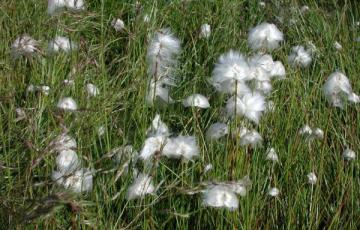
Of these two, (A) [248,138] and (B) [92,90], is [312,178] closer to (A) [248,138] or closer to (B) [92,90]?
(A) [248,138]

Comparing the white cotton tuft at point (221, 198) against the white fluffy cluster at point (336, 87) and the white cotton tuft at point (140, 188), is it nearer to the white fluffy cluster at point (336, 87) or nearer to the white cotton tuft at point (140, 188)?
the white cotton tuft at point (140, 188)

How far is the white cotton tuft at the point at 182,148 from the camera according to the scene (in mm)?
1647

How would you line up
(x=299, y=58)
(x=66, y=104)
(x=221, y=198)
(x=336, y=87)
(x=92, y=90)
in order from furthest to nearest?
(x=299, y=58) < (x=92, y=90) < (x=336, y=87) < (x=66, y=104) < (x=221, y=198)

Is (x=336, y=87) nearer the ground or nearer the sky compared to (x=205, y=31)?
nearer the sky

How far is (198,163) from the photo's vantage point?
5.80ft

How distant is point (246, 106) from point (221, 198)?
0.98 feet

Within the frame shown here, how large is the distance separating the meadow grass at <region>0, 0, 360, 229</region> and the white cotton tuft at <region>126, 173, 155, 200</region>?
0.10 ft

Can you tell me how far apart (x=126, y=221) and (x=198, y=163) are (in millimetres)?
222

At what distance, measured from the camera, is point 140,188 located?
1544mm

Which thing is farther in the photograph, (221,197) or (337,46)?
(337,46)

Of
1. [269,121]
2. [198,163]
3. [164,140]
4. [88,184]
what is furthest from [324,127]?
[88,184]

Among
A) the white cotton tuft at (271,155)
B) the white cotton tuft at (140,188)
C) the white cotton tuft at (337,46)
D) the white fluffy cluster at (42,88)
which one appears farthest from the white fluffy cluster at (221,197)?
the white cotton tuft at (337,46)

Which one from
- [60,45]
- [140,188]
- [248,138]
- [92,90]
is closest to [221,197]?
[140,188]

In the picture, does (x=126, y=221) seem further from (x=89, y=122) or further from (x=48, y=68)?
(x=48, y=68)
